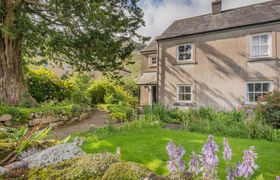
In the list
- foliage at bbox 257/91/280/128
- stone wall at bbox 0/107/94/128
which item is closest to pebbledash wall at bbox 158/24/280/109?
foliage at bbox 257/91/280/128

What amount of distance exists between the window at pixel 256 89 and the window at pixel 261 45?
1708 millimetres

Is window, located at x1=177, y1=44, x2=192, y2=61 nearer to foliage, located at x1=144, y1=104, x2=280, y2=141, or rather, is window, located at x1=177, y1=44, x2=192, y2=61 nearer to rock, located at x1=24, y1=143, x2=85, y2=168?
foliage, located at x1=144, y1=104, x2=280, y2=141

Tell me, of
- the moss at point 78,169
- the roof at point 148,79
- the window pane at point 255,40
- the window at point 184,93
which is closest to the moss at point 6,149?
the moss at point 78,169

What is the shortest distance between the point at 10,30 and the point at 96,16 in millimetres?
3340

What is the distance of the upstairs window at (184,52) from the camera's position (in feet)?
56.4

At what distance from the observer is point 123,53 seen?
472 inches

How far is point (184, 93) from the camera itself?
17.4 metres

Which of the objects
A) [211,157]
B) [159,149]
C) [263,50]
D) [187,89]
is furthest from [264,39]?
[211,157]

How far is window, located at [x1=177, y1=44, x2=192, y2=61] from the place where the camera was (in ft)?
56.4

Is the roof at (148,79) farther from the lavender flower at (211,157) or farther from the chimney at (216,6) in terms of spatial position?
the lavender flower at (211,157)

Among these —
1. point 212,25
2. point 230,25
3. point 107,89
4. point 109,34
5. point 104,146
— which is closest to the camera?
point 104,146

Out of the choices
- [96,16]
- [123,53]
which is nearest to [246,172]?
[96,16]

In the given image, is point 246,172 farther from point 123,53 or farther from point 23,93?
point 23,93

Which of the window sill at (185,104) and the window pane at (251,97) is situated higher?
the window pane at (251,97)
